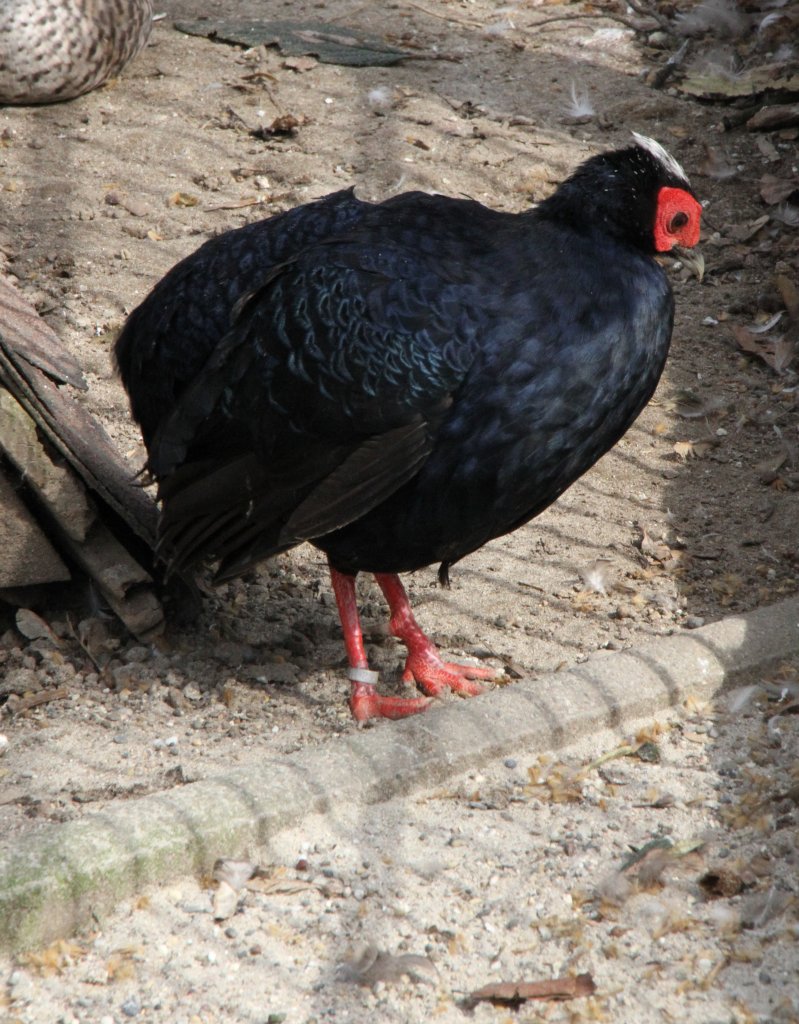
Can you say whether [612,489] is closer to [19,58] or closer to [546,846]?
[546,846]

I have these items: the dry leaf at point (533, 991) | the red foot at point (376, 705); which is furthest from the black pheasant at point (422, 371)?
the dry leaf at point (533, 991)

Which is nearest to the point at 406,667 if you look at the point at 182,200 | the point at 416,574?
the point at 416,574

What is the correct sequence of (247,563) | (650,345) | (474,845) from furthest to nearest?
(247,563) < (650,345) < (474,845)

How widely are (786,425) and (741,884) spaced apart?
8.89ft

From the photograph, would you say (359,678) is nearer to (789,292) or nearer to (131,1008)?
(131,1008)

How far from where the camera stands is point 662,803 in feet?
10.0

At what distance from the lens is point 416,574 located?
452cm

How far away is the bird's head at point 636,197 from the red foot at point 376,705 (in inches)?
57.1

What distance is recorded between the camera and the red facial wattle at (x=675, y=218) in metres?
3.31

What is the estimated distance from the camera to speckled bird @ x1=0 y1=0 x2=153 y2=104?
627 cm

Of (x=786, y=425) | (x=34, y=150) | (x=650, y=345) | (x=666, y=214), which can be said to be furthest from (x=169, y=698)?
(x=34, y=150)

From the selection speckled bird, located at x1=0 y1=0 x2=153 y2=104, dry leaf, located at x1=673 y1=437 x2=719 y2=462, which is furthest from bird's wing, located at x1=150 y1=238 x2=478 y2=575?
speckled bird, located at x1=0 y1=0 x2=153 y2=104

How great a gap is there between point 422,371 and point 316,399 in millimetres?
303

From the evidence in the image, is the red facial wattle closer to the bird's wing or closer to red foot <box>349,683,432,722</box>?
the bird's wing
